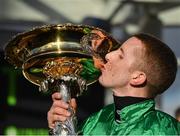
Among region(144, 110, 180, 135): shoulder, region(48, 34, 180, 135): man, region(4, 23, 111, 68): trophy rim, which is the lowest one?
region(144, 110, 180, 135): shoulder

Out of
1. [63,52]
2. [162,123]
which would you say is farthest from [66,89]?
[162,123]

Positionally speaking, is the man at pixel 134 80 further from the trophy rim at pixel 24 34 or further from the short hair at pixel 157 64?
the trophy rim at pixel 24 34

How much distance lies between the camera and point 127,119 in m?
2.10

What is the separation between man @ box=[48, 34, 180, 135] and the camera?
2.12m

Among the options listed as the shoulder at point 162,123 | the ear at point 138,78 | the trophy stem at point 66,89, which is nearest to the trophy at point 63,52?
the trophy stem at point 66,89

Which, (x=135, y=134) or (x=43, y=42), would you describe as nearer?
(x=135, y=134)

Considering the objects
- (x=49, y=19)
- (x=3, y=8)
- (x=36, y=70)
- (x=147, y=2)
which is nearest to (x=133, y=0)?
(x=147, y=2)

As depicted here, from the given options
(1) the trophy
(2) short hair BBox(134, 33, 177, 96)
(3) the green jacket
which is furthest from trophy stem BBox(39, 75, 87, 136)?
(2) short hair BBox(134, 33, 177, 96)

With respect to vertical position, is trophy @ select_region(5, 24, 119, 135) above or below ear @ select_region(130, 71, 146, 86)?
above

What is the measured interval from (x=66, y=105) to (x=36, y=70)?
32 cm

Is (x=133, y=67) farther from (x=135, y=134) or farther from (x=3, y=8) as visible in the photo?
(x=3, y=8)

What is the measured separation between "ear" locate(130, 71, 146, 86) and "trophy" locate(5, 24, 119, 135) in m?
0.13

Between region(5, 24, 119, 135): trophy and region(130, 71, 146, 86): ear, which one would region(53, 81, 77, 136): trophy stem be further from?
region(130, 71, 146, 86): ear

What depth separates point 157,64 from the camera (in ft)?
7.17
